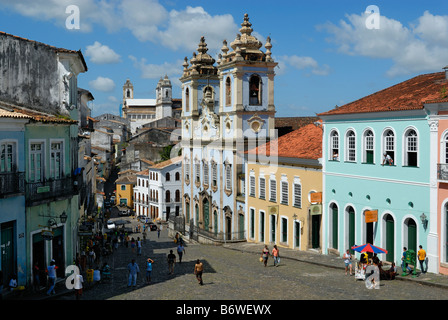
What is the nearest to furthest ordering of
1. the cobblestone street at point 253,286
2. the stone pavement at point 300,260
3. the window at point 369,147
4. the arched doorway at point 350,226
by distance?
the cobblestone street at point 253,286 → the stone pavement at point 300,260 → the window at point 369,147 → the arched doorway at point 350,226

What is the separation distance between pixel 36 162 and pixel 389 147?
612 inches

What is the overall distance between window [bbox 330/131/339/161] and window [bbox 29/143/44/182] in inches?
600

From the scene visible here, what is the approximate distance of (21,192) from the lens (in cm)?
2030

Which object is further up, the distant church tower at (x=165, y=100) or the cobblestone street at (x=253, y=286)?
the distant church tower at (x=165, y=100)

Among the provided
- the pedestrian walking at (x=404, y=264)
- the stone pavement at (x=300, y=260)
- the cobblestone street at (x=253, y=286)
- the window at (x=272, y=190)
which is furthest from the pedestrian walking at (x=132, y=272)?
the window at (x=272, y=190)

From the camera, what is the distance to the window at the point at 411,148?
24438 millimetres

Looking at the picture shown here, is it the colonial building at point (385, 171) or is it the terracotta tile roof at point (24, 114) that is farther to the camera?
the colonial building at point (385, 171)

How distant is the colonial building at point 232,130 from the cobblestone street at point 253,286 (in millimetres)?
15172

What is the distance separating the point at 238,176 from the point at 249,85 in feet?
24.2

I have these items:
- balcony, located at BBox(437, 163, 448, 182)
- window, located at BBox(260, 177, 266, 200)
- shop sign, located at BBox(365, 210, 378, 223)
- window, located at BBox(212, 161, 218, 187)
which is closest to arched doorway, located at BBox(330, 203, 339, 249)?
shop sign, located at BBox(365, 210, 378, 223)

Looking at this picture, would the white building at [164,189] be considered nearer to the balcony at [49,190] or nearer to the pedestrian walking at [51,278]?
the balcony at [49,190]

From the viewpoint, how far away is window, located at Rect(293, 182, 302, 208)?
33.9 m

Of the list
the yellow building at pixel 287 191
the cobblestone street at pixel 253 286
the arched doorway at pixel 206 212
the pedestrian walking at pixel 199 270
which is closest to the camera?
the cobblestone street at pixel 253 286

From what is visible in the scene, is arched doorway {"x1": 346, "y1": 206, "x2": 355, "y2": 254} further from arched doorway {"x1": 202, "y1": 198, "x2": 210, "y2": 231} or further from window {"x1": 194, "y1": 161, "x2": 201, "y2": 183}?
window {"x1": 194, "y1": 161, "x2": 201, "y2": 183}
